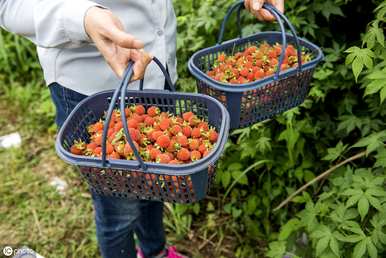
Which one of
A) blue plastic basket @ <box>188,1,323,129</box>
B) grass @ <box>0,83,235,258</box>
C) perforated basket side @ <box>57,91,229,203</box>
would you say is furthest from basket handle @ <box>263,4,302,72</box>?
grass @ <box>0,83,235,258</box>

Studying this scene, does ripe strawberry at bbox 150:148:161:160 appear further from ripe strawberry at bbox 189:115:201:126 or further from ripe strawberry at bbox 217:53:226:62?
ripe strawberry at bbox 217:53:226:62

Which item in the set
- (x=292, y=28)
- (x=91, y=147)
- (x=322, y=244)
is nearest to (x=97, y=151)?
(x=91, y=147)

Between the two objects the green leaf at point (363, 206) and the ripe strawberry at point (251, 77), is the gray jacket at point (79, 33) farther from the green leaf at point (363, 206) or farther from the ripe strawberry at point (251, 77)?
the green leaf at point (363, 206)

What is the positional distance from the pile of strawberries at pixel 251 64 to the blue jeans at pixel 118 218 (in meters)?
0.41

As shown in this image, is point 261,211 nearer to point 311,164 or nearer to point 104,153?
point 311,164

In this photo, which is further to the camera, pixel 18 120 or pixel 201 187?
pixel 18 120

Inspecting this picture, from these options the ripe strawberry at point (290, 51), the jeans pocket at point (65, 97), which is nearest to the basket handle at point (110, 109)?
the jeans pocket at point (65, 97)

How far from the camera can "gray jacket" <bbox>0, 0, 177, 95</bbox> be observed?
114 centimetres

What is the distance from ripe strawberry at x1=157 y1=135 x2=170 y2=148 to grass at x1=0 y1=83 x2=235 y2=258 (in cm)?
108

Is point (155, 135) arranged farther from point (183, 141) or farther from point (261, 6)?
point (261, 6)

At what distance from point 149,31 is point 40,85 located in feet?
6.70

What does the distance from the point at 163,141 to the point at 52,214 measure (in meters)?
1.37

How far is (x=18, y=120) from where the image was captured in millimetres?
2936

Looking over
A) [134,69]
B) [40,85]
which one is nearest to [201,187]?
[134,69]
